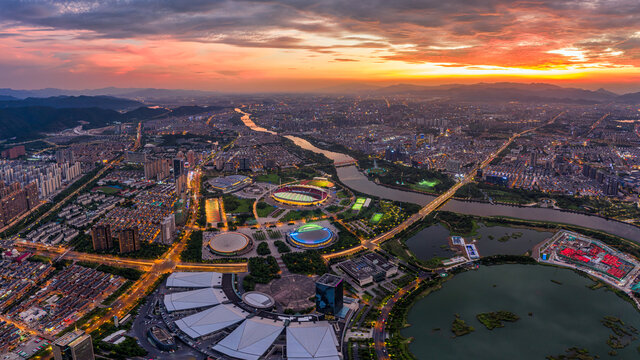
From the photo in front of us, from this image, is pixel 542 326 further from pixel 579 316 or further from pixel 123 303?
pixel 123 303

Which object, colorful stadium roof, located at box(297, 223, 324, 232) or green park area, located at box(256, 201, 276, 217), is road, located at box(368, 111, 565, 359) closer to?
colorful stadium roof, located at box(297, 223, 324, 232)

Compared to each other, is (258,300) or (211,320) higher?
(258,300)

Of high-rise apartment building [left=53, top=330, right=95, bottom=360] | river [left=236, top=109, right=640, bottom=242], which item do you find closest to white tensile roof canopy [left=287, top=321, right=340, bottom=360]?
high-rise apartment building [left=53, top=330, right=95, bottom=360]

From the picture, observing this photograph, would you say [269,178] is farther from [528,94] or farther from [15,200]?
[528,94]

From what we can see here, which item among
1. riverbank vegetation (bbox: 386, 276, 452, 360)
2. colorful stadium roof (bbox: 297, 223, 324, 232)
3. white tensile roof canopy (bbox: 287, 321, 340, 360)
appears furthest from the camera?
colorful stadium roof (bbox: 297, 223, 324, 232)

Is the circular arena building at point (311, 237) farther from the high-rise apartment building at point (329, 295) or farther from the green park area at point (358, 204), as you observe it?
the high-rise apartment building at point (329, 295)

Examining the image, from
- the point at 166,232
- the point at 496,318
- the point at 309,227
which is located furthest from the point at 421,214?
the point at 166,232

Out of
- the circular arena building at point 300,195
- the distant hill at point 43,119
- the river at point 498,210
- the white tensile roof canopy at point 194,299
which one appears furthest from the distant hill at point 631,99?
the distant hill at point 43,119
